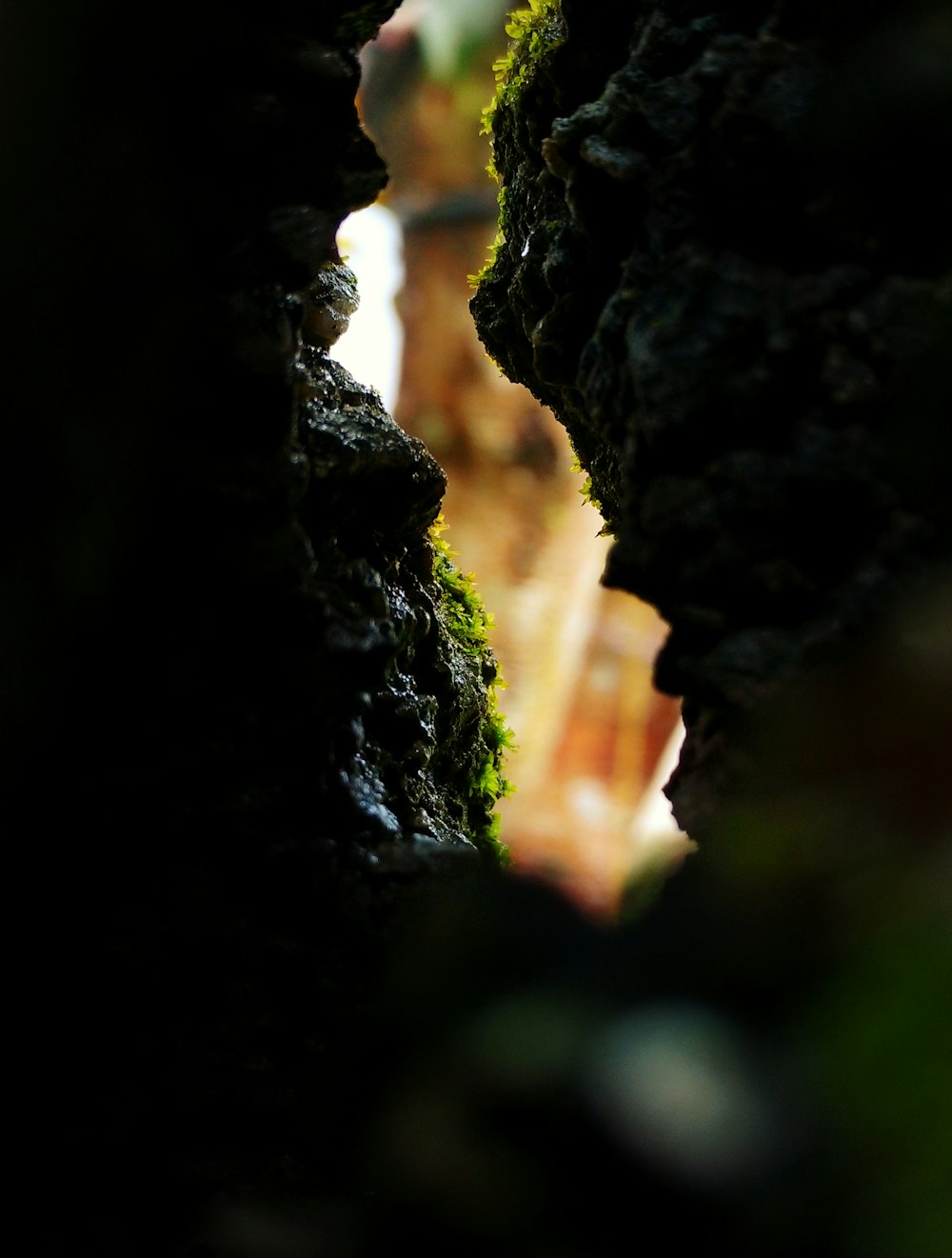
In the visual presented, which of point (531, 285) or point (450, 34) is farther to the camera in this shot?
point (450, 34)

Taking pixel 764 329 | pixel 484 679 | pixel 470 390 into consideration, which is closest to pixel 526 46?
pixel 764 329

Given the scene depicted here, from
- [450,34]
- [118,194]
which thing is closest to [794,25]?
[118,194]

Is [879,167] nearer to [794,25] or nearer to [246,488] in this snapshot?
[794,25]

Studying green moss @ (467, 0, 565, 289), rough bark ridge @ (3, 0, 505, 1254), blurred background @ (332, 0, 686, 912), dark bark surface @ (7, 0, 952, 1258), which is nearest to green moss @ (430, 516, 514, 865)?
dark bark surface @ (7, 0, 952, 1258)

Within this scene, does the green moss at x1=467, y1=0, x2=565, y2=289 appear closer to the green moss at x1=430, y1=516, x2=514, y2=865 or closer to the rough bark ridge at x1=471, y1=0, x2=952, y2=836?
the rough bark ridge at x1=471, y1=0, x2=952, y2=836

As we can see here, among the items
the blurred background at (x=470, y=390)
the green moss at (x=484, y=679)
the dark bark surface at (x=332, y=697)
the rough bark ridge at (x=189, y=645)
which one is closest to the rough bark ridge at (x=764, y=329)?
the dark bark surface at (x=332, y=697)

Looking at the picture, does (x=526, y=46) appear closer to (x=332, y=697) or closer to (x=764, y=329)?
(x=764, y=329)
